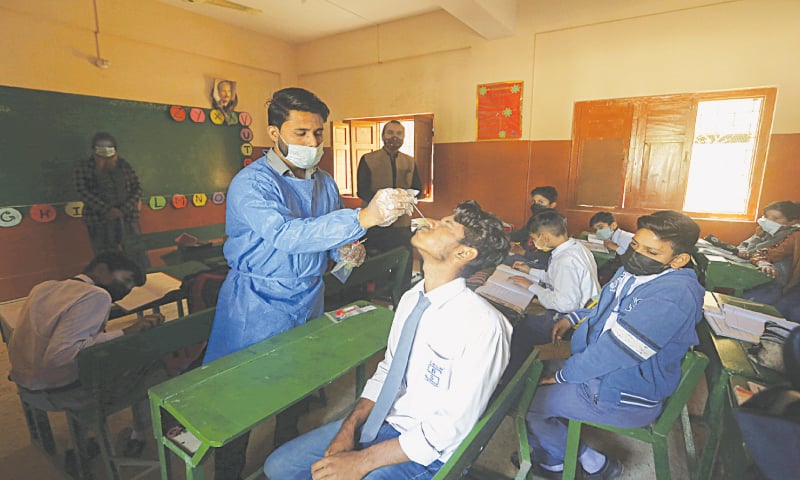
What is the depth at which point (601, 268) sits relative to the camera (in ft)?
11.5

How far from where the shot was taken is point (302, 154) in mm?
1797

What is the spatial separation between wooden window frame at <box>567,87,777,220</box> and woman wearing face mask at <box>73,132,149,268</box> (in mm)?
5309

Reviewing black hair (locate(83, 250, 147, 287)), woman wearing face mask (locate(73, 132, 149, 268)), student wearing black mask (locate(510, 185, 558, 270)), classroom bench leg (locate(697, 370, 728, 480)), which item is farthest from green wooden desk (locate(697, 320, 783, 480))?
woman wearing face mask (locate(73, 132, 149, 268))

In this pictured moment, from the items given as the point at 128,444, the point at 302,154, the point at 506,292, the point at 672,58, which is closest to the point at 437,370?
the point at 302,154

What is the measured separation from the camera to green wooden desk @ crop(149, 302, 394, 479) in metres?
1.23

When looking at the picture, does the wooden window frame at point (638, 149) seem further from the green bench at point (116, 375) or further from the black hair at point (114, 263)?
the black hair at point (114, 263)

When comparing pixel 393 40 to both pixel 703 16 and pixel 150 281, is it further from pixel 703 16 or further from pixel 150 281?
pixel 150 281

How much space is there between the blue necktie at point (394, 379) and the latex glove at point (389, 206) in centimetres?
32

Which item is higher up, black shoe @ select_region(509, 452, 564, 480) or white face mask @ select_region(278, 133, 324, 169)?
white face mask @ select_region(278, 133, 324, 169)

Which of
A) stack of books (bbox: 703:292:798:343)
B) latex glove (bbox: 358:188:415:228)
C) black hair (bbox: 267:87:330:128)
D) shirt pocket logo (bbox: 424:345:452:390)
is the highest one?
black hair (bbox: 267:87:330:128)

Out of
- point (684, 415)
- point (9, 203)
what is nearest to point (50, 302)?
point (684, 415)

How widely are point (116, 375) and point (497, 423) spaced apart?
5.39 ft

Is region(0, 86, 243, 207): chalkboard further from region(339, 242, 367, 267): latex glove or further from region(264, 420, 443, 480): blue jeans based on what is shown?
region(264, 420, 443, 480): blue jeans

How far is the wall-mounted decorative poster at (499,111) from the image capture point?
5188mm
